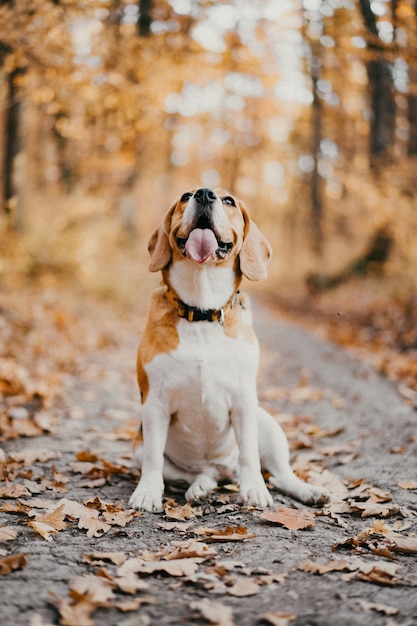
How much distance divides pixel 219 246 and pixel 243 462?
127cm

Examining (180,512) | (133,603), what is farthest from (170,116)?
(133,603)

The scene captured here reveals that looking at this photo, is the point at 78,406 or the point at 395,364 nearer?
the point at 78,406

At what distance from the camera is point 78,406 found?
237 inches

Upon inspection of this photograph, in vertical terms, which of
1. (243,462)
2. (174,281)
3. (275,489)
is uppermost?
(174,281)

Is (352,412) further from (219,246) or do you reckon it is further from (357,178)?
(357,178)

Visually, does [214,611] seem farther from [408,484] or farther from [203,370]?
[408,484]

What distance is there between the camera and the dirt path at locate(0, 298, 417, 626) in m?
2.16

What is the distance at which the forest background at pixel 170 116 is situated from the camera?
8.24m

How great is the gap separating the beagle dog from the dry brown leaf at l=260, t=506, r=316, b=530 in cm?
13

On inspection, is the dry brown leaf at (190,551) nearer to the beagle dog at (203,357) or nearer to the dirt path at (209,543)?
the dirt path at (209,543)

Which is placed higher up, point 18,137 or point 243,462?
point 18,137

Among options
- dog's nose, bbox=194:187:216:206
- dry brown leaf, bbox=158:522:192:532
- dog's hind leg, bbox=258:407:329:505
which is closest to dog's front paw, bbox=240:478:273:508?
dog's hind leg, bbox=258:407:329:505

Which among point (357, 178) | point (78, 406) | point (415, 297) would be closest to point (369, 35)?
point (357, 178)

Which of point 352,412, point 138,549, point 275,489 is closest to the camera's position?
point 138,549
